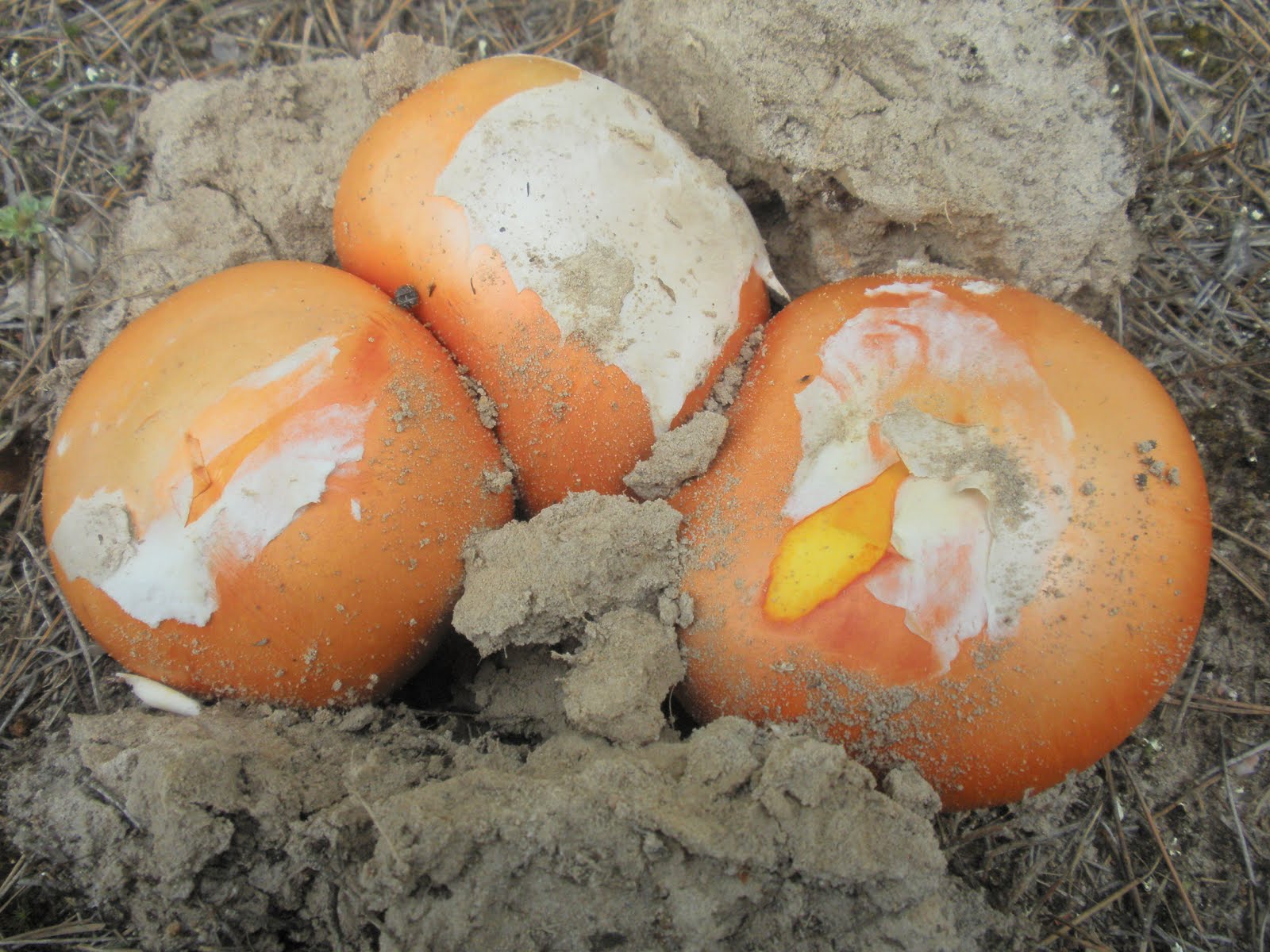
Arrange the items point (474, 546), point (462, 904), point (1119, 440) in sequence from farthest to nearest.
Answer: point (474, 546) < point (1119, 440) < point (462, 904)

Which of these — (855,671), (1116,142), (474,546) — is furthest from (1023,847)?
(1116,142)

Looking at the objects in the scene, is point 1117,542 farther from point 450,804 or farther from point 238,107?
point 238,107

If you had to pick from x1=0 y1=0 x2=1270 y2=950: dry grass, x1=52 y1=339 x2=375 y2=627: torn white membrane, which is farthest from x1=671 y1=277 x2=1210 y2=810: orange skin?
x1=52 y1=339 x2=375 y2=627: torn white membrane

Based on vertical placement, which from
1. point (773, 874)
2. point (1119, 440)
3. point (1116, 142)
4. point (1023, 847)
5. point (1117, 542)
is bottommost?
point (1023, 847)

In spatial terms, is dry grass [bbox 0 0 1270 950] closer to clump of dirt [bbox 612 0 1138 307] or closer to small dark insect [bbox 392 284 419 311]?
clump of dirt [bbox 612 0 1138 307]

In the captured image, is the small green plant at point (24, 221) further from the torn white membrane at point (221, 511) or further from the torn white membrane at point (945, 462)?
the torn white membrane at point (945, 462)

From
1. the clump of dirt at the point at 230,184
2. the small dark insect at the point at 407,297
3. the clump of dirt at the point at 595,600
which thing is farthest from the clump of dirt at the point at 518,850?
the clump of dirt at the point at 230,184

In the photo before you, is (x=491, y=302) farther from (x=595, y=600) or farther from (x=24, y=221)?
(x=24, y=221)

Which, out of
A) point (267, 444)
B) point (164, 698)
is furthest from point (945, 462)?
point (164, 698)
